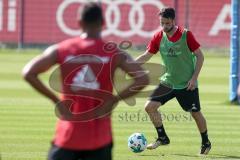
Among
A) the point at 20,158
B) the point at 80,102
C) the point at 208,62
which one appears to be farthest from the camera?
the point at 208,62

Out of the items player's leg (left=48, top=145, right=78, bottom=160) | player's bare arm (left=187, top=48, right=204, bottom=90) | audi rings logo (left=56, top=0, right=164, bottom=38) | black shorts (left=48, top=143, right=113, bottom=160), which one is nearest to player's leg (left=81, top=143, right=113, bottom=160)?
black shorts (left=48, top=143, right=113, bottom=160)

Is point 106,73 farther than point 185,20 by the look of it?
No

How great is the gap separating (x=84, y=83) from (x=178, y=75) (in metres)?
6.31

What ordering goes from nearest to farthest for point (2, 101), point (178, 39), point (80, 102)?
1. point (80, 102)
2. point (178, 39)
3. point (2, 101)

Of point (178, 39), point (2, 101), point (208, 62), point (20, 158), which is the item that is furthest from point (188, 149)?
point (208, 62)

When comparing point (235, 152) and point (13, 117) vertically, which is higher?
point (235, 152)

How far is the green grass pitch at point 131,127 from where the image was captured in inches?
529

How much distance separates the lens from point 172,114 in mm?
19734

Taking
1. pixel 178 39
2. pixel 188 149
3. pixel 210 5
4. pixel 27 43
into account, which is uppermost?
pixel 178 39

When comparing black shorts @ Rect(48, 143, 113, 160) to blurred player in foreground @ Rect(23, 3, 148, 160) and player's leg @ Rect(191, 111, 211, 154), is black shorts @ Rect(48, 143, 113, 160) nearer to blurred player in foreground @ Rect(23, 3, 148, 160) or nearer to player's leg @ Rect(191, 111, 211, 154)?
blurred player in foreground @ Rect(23, 3, 148, 160)

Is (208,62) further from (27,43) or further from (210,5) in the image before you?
(27,43)

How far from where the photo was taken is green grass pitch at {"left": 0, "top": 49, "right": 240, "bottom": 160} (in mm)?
13438

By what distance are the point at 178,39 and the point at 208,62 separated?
26620 millimetres

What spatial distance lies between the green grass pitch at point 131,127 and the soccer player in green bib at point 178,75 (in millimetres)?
462
